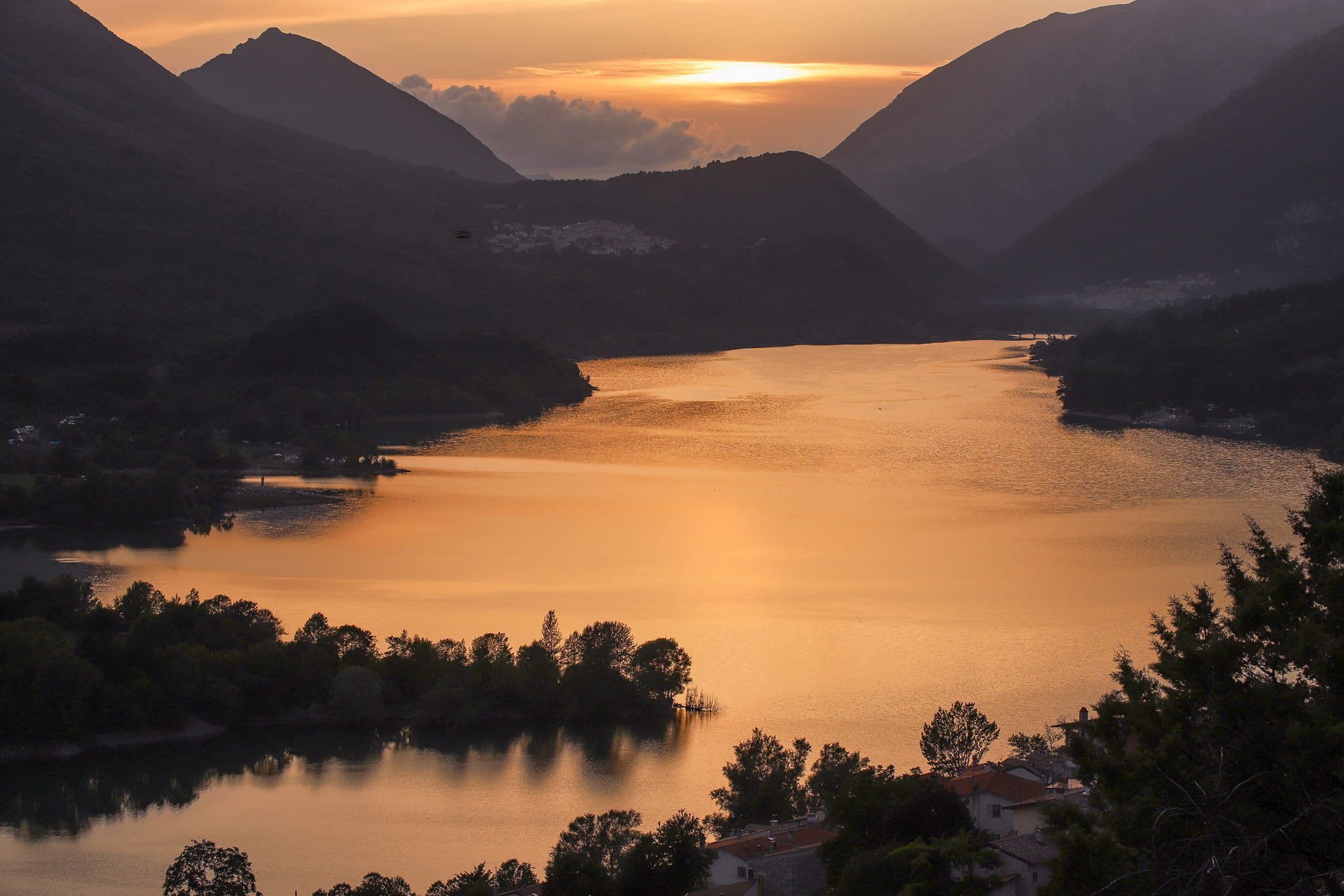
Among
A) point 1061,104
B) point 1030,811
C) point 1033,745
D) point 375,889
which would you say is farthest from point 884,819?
point 1061,104

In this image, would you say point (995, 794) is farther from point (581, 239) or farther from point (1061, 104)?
point (1061, 104)

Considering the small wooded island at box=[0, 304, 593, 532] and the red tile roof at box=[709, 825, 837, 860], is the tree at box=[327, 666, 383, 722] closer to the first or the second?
the red tile roof at box=[709, 825, 837, 860]

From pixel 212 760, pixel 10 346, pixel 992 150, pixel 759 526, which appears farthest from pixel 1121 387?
pixel 992 150

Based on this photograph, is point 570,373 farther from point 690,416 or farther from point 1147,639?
point 1147,639

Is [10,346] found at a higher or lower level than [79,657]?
higher

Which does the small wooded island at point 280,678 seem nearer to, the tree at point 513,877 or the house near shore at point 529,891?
the tree at point 513,877
